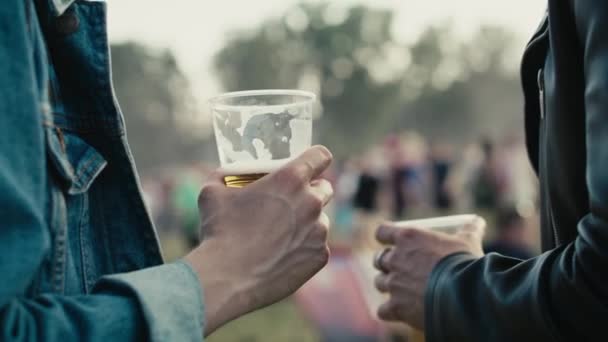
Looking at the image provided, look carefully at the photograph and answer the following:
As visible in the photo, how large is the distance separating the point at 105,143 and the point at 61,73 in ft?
0.46

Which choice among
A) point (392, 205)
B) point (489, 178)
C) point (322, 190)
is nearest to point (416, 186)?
point (392, 205)

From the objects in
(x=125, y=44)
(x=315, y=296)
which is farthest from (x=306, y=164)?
(x=125, y=44)

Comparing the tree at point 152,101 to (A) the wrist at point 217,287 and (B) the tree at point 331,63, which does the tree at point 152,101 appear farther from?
(A) the wrist at point 217,287

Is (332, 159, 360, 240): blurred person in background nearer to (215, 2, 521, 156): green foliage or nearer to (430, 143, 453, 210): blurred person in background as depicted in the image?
(430, 143, 453, 210): blurred person in background

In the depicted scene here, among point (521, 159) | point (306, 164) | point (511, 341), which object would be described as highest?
point (306, 164)

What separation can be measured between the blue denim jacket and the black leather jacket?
0.57 meters

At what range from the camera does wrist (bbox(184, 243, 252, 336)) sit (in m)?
1.10

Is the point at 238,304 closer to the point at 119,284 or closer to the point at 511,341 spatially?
the point at 119,284

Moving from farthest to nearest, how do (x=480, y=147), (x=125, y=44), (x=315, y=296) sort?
1. (x=125, y=44)
2. (x=480, y=147)
3. (x=315, y=296)

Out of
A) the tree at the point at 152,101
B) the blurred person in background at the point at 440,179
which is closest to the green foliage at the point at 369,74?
the tree at the point at 152,101

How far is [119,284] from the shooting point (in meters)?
1.01

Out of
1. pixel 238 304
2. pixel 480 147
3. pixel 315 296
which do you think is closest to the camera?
pixel 238 304

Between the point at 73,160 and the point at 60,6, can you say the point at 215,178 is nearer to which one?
the point at 73,160

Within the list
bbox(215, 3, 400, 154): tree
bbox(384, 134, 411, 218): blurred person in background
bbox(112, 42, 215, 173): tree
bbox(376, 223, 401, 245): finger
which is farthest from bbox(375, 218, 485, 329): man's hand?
bbox(215, 3, 400, 154): tree
